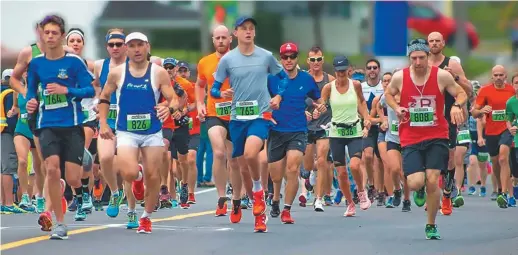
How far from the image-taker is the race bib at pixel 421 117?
56.6 feet

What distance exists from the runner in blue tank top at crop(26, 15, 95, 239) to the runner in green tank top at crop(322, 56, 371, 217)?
5.44 m

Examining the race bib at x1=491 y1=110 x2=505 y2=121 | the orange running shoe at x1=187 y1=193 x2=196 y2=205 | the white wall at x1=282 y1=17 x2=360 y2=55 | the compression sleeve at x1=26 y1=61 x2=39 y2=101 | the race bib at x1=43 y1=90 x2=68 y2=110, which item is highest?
the white wall at x1=282 y1=17 x2=360 y2=55

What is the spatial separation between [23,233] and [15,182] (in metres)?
6.21

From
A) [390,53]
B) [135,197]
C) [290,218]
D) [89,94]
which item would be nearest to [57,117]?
[89,94]

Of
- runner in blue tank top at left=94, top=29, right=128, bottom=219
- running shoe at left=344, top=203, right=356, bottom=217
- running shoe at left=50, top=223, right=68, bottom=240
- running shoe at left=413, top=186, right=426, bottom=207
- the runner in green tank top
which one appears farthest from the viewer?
the runner in green tank top

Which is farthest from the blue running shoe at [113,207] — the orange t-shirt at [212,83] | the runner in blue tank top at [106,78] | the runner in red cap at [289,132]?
the runner in red cap at [289,132]

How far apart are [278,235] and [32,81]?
293cm

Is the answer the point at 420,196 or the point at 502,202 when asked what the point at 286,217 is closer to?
the point at 420,196

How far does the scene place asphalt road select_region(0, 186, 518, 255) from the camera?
15.5 meters

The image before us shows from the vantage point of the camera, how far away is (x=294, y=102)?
64.3 feet

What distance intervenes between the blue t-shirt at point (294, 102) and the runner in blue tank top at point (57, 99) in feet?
9.39

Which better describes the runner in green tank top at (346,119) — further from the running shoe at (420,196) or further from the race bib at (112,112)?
the race bib at (112,112)

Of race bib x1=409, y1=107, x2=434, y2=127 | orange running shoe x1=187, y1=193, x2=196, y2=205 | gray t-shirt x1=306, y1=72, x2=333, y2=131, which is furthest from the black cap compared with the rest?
race bib x1=409, y1=107, x2=434, y2=127

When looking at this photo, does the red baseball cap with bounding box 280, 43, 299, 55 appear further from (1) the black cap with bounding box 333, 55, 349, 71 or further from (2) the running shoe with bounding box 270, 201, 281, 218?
(1) the black cap with bounding box 333, 55, 349, 71
